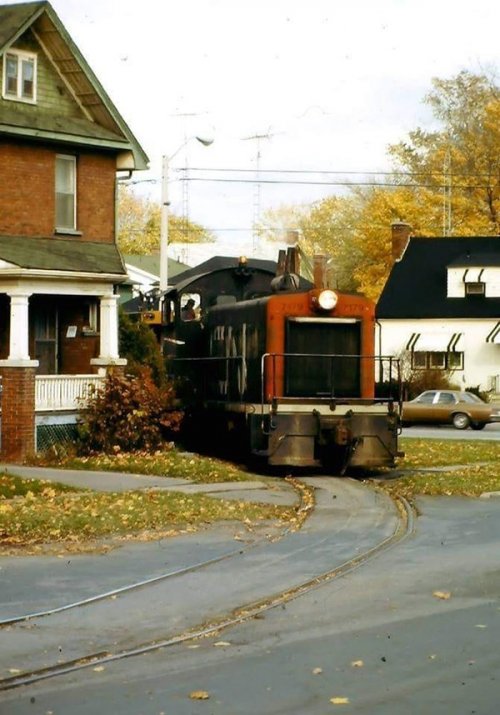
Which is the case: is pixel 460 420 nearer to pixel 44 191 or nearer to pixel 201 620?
pixel 44 191

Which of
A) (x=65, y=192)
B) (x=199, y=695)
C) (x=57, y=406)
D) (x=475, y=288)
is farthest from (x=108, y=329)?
(x=475, y=288)

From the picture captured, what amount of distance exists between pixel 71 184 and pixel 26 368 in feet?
17.5

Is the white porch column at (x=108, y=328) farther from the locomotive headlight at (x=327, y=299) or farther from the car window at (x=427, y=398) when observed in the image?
the car window at (x=427, y=398)

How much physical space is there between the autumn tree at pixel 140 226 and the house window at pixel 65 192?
65486 millimetres

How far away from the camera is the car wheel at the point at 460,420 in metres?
44.0

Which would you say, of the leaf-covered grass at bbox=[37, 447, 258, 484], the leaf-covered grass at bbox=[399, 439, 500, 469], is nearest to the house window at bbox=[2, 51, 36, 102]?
the leaf-covered grass at bbox=[37, 447, 258, 484]

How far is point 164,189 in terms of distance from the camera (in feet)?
124

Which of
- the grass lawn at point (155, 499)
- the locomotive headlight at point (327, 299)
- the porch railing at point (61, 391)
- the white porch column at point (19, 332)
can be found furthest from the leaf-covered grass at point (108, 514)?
the porch railing at point (61, 391)

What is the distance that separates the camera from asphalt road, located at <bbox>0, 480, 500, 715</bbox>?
26.2ft

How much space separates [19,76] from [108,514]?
14906mm

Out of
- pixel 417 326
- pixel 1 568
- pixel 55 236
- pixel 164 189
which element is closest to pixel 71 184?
pixel 55 236

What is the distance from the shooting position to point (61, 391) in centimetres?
2745

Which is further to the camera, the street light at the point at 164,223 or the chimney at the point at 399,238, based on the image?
the chimney at the point at 399,238

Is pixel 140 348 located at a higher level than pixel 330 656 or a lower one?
higher
